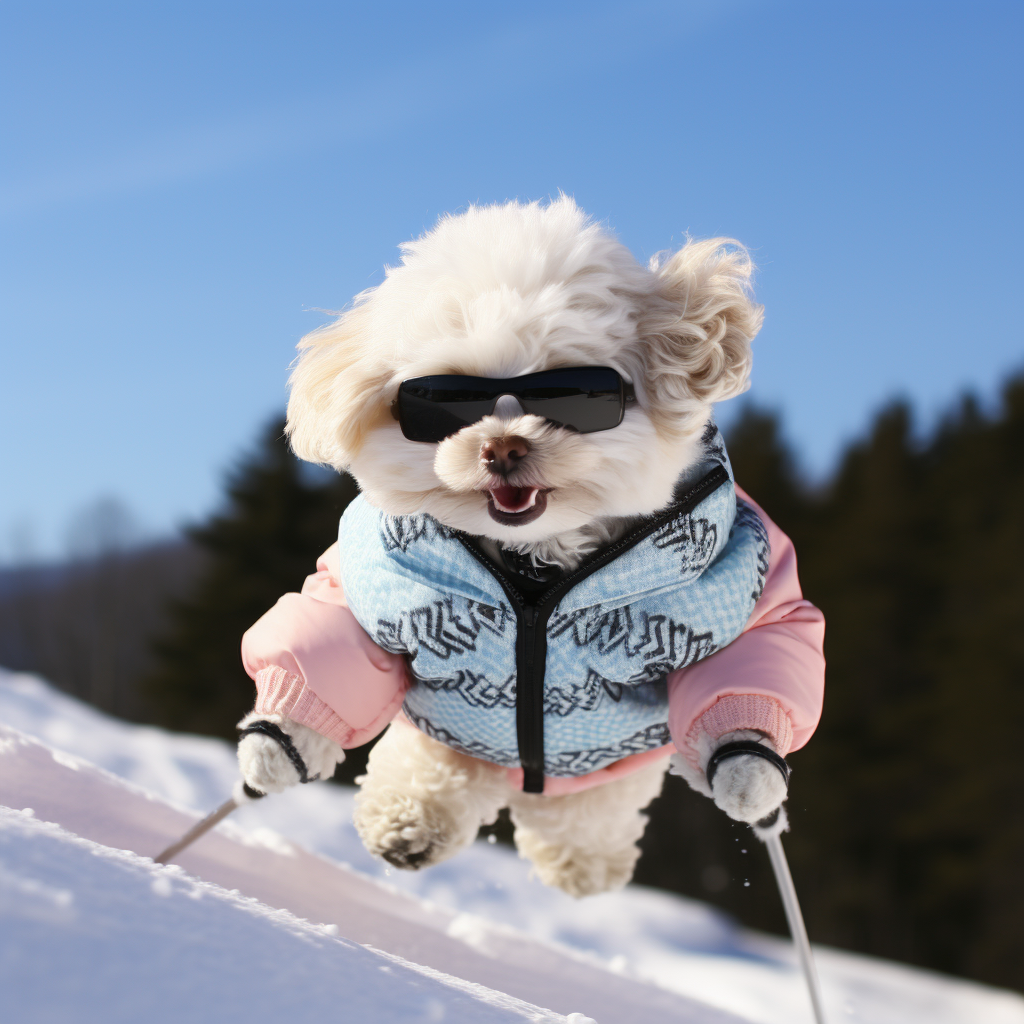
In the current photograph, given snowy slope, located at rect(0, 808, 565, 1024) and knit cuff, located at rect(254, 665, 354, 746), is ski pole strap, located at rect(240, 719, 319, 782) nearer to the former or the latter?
knit cuff, located at rect(254, 665, 354, 746)

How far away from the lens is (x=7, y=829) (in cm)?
132

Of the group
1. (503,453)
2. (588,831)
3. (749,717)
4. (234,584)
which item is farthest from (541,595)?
(234,584)

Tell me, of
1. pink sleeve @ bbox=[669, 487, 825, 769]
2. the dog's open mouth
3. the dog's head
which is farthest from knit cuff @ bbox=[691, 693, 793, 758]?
the dog's open mouth

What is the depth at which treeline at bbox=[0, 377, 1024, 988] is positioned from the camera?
1338 cm

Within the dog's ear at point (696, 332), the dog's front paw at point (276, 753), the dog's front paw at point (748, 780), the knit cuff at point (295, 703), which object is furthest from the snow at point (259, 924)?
the dog's ear at point (696, 332)

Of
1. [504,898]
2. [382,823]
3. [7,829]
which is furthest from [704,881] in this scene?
[7,829]

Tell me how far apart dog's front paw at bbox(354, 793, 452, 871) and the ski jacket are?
0.26 m

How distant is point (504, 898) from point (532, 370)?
4.85m

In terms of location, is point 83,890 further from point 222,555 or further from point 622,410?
point 222,555

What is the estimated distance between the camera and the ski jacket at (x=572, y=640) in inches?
72.9

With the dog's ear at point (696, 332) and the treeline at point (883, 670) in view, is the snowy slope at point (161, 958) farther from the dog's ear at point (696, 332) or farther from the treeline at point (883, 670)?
the treeline at point (883, 670)

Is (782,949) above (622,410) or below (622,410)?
below

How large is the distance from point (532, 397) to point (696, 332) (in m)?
0.36

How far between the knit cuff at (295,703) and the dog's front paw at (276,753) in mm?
18
